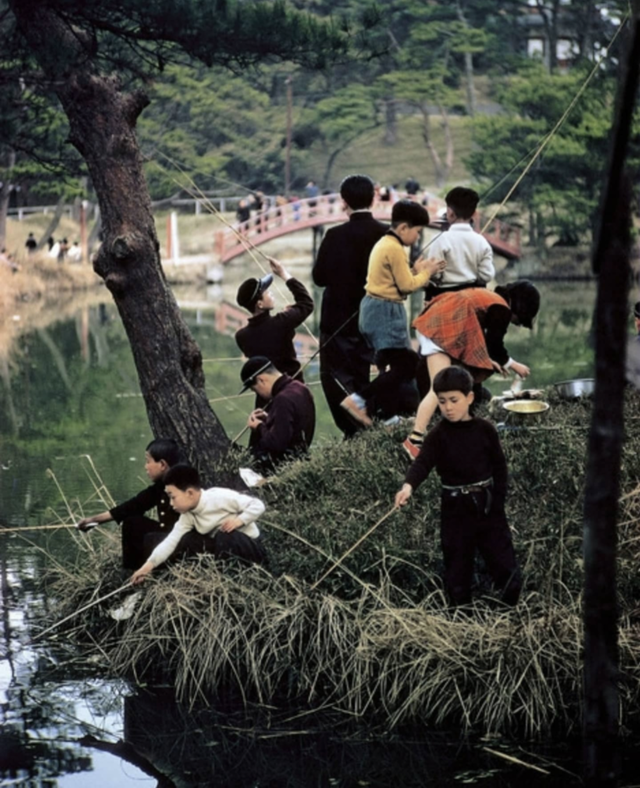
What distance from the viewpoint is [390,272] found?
7.44 meters

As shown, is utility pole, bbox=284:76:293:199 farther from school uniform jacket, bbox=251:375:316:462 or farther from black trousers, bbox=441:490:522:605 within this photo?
black trousers, bbox=441:490:522:605

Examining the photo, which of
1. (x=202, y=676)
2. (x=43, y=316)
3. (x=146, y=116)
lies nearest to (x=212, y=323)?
(x=43, y=316)

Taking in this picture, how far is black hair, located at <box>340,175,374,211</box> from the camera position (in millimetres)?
7777

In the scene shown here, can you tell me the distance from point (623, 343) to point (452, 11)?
36662 millimetres

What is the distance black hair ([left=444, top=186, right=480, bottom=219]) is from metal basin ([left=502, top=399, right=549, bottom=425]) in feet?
3.13

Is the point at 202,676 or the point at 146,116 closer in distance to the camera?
the point at 202,676

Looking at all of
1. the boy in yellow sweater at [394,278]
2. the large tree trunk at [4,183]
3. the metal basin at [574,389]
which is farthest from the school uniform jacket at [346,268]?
the large tree trunk at [4,183]

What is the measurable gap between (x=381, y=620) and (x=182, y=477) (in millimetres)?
931

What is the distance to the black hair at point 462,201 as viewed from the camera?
711 centimetres

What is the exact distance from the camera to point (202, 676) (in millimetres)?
5543

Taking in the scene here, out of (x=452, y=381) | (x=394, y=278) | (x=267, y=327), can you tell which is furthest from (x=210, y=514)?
(x=267, y=327)

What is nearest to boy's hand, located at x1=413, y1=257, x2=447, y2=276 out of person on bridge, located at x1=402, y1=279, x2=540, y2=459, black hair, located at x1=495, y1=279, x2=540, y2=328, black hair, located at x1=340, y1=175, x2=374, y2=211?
person on bridge, located at x1=402, y1=279, x2=540, y2=459

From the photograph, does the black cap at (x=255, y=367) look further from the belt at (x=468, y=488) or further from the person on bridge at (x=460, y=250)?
the belt at (x=468, y=488)

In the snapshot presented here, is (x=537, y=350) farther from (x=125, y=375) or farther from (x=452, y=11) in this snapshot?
(x=452, y=11)
